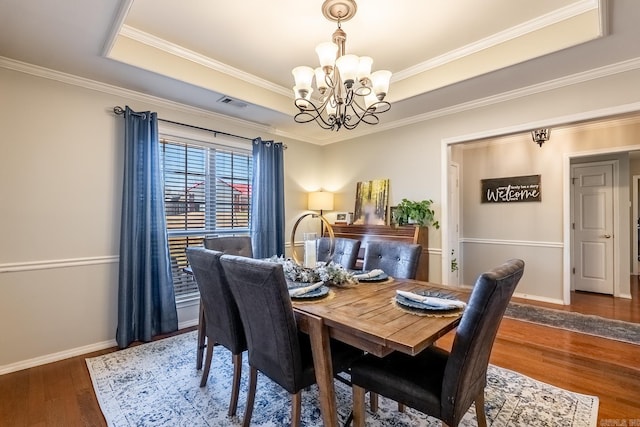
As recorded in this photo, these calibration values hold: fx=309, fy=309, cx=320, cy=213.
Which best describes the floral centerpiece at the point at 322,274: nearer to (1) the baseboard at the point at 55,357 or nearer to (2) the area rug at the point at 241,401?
(2) the area rug at the point at 241,401

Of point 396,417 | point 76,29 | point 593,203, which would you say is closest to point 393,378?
point 396,417

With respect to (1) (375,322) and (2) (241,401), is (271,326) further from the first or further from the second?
(2) (241,401)

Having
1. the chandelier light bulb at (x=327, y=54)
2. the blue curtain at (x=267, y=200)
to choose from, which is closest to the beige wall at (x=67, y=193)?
the blue curtain at (x=267, y=200)

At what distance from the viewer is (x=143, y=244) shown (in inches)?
118

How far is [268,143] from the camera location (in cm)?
409

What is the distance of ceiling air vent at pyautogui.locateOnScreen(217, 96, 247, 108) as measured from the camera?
127 inches

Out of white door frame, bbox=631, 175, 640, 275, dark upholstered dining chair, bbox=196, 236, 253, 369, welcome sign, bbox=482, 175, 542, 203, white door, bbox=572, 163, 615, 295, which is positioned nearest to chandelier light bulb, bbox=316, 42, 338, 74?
dark upholstered dining chair, bbox=196, 236, 253, 369

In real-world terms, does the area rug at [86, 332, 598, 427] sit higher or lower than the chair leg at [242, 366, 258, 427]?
lower

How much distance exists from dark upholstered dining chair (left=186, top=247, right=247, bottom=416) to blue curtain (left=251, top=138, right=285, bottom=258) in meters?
1.85

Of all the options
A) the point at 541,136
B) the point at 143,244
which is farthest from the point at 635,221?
the point at 143,244

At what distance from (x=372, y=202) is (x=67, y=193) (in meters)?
3.33

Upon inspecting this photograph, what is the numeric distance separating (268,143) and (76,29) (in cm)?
225

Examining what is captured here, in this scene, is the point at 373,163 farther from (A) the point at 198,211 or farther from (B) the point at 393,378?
(B) the point at 393,378

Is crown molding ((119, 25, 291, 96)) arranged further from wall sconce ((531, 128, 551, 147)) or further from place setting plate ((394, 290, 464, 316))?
wall sconce ((531, 128, 551, 147))
